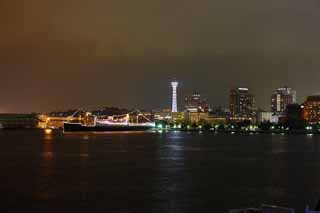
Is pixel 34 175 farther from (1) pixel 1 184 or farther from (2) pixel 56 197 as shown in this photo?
(2) pixel 56 197

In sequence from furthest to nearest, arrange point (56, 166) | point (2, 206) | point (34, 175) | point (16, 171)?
point (56, 166)
point (16, 171)
point (34, 175)
point (2, 206)

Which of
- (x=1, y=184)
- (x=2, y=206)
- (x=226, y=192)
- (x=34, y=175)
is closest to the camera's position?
(x=2, y=206)

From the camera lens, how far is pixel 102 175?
4147 cm

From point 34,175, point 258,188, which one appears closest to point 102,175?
point 34,175

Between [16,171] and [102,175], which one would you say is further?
[16,171]

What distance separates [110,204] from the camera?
1067 inches

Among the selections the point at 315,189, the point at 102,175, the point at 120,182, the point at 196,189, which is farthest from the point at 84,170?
the point at 315,189

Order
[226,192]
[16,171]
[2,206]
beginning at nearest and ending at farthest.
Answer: [2,206] < [226,192] < [16,171]

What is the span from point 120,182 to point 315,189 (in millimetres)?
10657

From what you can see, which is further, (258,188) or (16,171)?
(16,171)

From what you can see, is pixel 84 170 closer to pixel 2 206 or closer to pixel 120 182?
pixel 120 182

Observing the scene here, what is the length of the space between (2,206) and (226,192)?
11.1 m

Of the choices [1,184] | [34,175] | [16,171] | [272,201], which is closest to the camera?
[272,201]

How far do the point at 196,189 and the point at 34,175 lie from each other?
12.4 m
